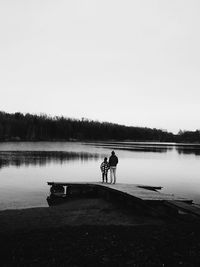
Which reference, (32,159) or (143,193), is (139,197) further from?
(32,159)

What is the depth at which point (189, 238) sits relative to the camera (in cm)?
1252

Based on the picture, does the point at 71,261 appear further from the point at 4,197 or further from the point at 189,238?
the point at 4,197

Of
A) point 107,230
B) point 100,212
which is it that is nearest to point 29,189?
point 100,212

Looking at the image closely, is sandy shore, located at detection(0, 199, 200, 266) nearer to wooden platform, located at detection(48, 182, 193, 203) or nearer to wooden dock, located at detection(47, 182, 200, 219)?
wooden dock, located at detection(47, 182, 200, 219)

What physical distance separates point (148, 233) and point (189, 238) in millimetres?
1654

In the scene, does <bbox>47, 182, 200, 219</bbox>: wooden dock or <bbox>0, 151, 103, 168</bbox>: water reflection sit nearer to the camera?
<bbox>47, 182, 200, 219</bbox>: wooden dock

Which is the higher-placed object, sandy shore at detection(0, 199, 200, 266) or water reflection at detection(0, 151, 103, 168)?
sandy shore at detection(0, 199, 200, 266)

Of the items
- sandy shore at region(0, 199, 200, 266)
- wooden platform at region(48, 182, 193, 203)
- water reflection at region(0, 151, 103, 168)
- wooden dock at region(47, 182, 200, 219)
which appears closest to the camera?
sandy shore at region(0, 199, 200, 266)

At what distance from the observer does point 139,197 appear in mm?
20219

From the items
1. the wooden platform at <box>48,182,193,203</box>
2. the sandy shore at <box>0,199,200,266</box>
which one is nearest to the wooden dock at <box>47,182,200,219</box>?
the wooden platform at <box>48,182,193,203</box>

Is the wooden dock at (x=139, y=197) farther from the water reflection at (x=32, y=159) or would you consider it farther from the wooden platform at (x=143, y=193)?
the water reflection at (x=32, y=159)

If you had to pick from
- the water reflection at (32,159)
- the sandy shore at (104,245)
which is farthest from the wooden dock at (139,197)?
the water reflection at (32,159)

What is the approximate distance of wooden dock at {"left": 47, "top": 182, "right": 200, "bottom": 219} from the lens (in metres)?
18.0

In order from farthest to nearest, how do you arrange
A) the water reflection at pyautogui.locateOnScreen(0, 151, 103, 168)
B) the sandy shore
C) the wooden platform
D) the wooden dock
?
the water reflection at pyautogui.locateOnScreen(0, 151, 103, 168) < the wooden platform < the wooden dock < the sandy shore
